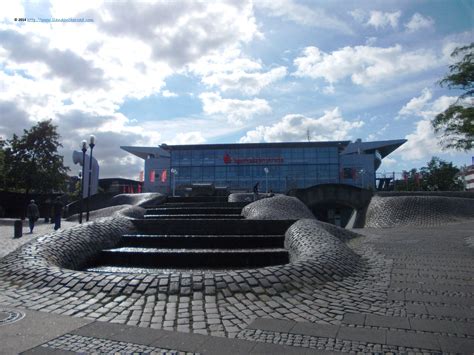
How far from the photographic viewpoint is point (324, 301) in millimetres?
5707

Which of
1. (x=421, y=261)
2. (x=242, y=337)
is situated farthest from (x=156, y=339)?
(x=421, y=261)

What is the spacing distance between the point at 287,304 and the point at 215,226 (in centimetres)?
641

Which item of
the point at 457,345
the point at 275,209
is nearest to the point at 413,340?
the point at 457,345

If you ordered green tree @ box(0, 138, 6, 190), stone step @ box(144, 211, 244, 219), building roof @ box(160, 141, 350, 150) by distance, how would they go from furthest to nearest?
1. building roof @ box(160, 141, 350, 150)
2. green tree @ box(0, 138, 6, 190)
3. stone step @ box(144, 211, 244, 219)

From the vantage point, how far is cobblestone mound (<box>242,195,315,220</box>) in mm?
15945

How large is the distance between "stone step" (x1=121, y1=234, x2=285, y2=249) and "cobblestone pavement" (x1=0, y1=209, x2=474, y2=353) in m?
3.55

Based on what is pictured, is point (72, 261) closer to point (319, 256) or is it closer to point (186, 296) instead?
point (186, 296)

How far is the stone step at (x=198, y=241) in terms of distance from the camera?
33.9ft

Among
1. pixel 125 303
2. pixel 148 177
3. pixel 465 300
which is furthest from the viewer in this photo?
pixel 148 177

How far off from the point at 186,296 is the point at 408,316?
122 inches

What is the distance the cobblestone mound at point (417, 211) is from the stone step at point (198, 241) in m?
16.9

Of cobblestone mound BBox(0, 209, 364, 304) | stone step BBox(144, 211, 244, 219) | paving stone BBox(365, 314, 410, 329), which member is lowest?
paving stone BBox(365, 314, 410, 329)

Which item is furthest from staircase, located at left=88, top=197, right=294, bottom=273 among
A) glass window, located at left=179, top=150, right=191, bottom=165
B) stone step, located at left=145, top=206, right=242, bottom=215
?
glass window, located at left=179, top=150, right=191, bottom=165

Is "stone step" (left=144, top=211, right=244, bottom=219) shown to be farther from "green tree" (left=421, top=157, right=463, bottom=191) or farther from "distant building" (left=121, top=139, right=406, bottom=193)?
"distant building" (left=121, top=139, right=406, bottom=193)
